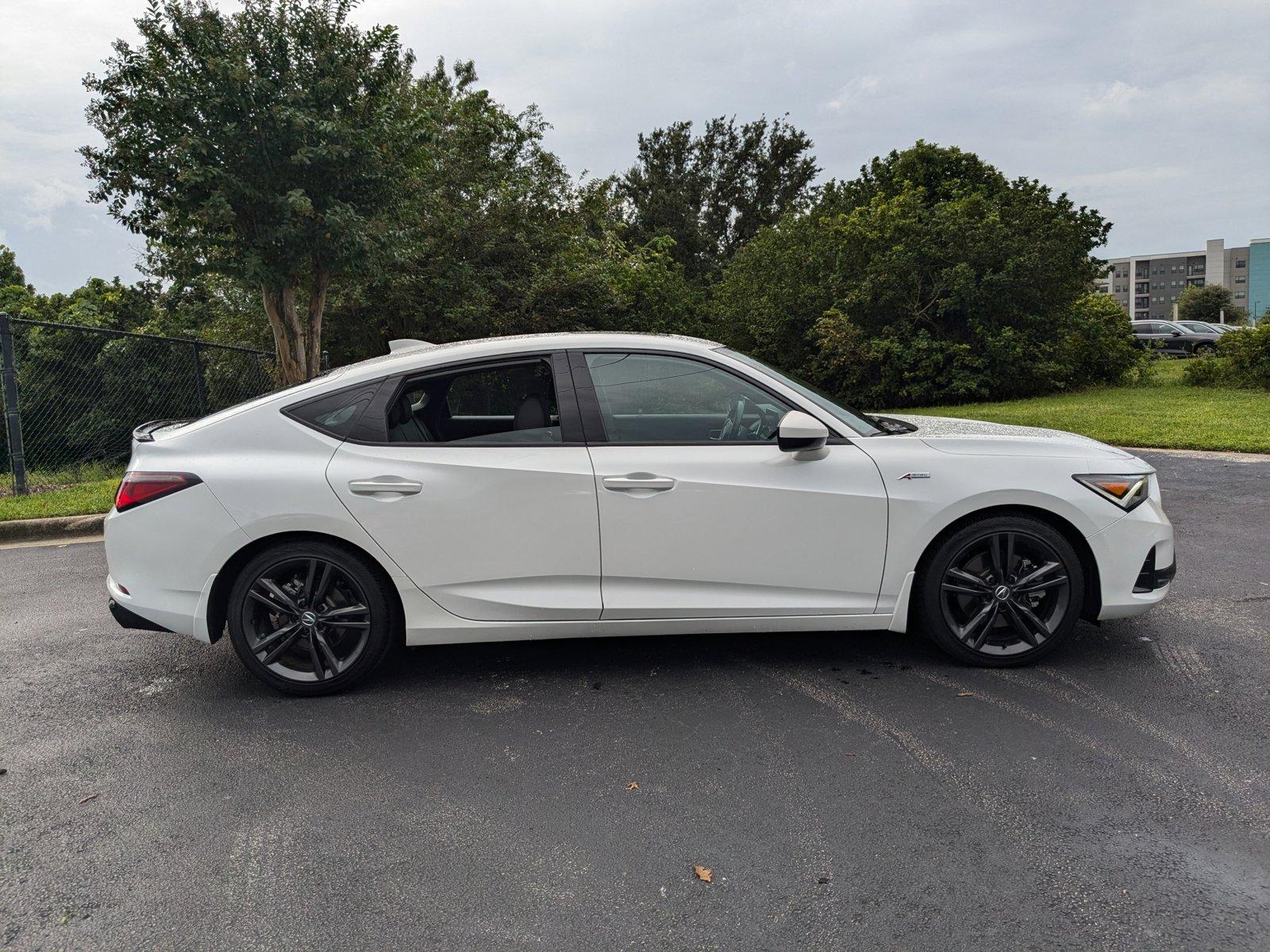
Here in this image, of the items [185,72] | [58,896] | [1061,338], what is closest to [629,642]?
[58,896]

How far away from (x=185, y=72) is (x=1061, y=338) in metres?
20.2

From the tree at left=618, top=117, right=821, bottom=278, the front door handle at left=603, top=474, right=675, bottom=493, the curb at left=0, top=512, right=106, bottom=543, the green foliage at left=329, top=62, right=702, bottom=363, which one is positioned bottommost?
the curb at left=0, top=512, right=106, bottom=543

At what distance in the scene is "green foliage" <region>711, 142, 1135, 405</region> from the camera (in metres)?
22.6

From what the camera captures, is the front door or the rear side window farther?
the rear side window

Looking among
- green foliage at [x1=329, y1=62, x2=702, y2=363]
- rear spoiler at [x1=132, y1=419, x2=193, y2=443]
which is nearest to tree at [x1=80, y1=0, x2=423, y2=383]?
green foliage at [x1=329, y1=62, x2=702, y2=363]

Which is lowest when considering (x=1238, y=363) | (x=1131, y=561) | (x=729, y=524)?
(x=1131, y=561)

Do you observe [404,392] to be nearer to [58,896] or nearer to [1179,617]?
[58,896]

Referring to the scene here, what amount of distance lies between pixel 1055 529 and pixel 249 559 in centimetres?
356

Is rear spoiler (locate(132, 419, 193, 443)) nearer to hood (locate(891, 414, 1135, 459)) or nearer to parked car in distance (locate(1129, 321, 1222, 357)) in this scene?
hood (locate(891, 414, 1135, 459))

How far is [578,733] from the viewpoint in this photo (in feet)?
11.8

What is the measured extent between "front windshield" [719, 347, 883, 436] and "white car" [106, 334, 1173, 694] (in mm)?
38

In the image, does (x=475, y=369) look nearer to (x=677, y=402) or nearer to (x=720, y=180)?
(x=677, y=402)

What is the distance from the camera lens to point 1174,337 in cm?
4184

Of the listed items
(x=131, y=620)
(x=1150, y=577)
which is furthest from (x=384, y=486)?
(x=1150, y=577)
